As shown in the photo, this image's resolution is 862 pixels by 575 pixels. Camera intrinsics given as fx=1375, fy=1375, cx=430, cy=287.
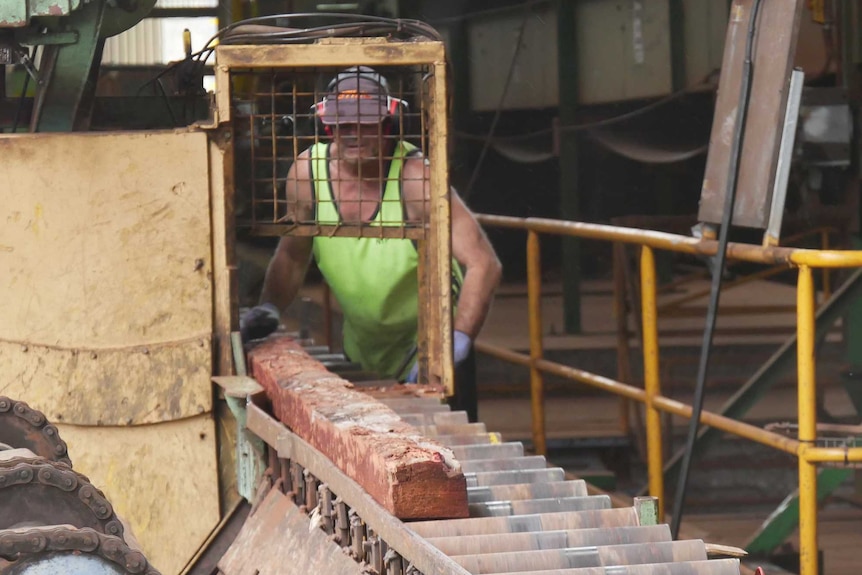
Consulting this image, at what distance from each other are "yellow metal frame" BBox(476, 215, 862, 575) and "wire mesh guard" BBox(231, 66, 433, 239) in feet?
3.21

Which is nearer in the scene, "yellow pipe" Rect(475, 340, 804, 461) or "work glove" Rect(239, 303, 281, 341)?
"yellow pipe" Rect(475, 340, 804, 461)

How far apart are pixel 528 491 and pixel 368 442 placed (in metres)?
0.36

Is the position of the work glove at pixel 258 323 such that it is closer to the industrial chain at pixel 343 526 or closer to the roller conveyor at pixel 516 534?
the industrial chain at pixel 343 526

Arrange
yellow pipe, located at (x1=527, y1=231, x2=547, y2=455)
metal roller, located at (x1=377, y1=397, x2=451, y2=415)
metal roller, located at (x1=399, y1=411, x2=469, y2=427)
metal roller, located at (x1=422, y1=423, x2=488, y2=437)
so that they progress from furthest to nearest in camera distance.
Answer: yellow pipe, located at (x1=527, y1=231, x2=547, y2=455)
metal roller, located at (x1=377, y1=397, x2=451, y2=415)
metal roller, located at (x1=399, y1=411, x2=469, y2=427)
metal roller, located at (x1=422, y1=423, x2=488, y2=437)

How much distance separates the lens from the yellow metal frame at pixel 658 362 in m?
4.08

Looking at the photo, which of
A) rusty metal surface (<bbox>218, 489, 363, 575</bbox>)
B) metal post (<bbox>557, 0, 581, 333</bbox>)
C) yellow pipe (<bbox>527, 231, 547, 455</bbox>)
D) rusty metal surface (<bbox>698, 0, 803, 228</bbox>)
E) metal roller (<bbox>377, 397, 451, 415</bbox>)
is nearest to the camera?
rusty metal surface (<bbox>218, 489, 363, 575</bbox>)

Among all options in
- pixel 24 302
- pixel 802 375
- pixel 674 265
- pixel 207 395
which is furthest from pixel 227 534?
pixel 674 265

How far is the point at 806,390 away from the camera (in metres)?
4.11

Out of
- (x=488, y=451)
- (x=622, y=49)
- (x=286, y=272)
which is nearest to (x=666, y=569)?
(x=488, y=451)

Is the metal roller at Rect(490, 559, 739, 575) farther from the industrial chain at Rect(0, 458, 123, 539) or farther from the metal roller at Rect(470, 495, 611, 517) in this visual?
the industrial chain at Rect(0, 458, 123, 539)

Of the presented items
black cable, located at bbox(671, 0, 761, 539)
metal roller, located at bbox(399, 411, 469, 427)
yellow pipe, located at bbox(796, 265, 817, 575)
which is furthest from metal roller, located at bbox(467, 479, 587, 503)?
black cable, located at bbox(671, 0, 761, 539)

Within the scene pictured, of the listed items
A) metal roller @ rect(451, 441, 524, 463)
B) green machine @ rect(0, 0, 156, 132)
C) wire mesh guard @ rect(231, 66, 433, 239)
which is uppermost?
green machine @ rect(0, 0, 156, 132)

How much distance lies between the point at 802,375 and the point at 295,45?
1794 mm

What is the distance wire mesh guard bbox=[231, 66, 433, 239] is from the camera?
424cm
